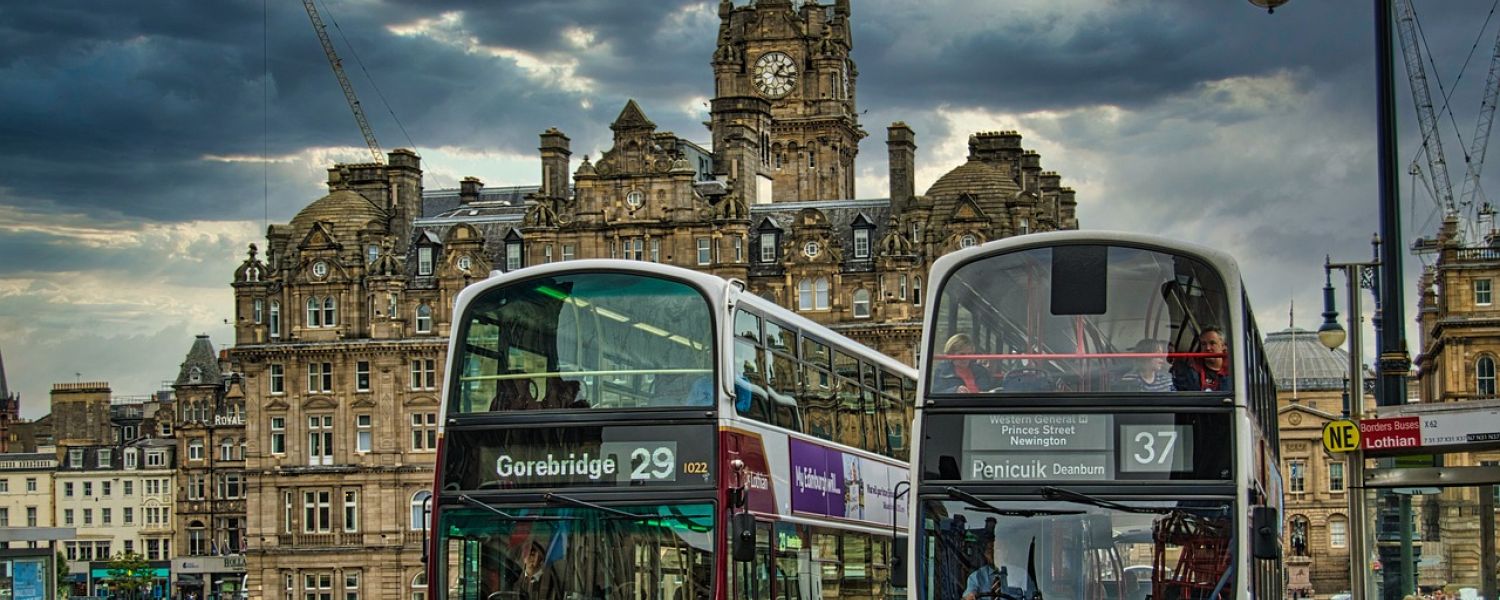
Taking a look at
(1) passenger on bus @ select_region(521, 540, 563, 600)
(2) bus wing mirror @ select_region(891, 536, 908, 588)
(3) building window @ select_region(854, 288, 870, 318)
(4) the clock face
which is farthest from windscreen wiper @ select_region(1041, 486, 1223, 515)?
(4) the clock face

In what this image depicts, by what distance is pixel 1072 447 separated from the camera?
69.7ft

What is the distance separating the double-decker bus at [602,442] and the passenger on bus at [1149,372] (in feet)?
11.4

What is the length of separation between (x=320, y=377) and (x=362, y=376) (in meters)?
1.69

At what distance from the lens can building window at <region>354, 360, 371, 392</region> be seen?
91438mm

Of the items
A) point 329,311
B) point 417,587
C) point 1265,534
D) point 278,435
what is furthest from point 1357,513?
point 278,435

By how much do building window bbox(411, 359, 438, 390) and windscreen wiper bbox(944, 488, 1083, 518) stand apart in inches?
2788

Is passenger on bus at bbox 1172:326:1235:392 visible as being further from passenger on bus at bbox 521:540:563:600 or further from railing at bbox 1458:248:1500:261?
railing at bbox 1458:248:1500:261

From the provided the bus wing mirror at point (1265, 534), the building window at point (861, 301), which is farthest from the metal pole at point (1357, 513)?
the building window at point (861, 301)

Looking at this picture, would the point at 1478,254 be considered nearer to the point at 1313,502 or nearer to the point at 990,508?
the point at 1313,502

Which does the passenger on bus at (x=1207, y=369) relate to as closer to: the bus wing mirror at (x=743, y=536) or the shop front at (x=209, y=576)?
the bus wing mirror at (x=743, y=536)

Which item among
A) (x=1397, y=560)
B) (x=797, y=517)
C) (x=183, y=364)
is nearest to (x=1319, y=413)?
(x=183, y=364)

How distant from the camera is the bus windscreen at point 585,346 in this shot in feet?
78.9

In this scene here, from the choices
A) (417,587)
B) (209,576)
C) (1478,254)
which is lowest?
(209,576)

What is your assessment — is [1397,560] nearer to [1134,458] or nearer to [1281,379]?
[1134,458]
